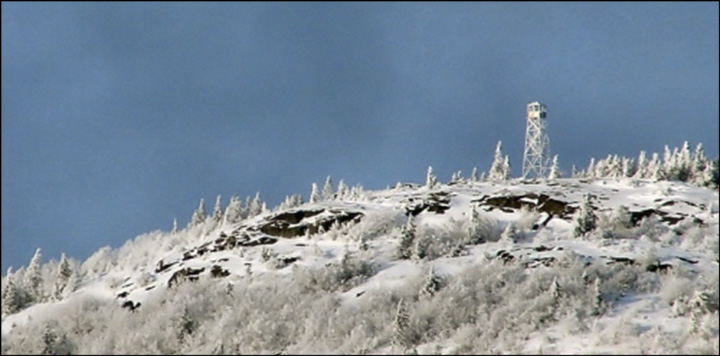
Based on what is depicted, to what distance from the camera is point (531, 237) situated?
37.8 m

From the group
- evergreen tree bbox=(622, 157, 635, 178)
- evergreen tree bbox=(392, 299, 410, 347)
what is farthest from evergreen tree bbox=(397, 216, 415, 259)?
evergreen tree bbox=(622, 157, 635, 178)

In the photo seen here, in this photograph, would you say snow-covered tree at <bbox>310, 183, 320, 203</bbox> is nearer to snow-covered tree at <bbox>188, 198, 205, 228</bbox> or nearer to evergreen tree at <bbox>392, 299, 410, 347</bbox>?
snow-covered tree at <bbox>188, 198, 205, 228</bbox>

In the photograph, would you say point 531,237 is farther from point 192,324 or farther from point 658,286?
point 192,324

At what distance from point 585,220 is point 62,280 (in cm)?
2942

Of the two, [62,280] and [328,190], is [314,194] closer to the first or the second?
[328,190]

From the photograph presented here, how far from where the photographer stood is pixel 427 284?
29.7 metres

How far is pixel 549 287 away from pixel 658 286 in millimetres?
4756

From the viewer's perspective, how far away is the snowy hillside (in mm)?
25484

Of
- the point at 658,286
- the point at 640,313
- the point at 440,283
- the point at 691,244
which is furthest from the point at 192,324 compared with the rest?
the point at 691,244

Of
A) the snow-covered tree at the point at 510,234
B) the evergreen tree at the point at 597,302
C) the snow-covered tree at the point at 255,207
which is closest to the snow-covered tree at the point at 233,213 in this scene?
the snow-covered tree at the point at 255,207

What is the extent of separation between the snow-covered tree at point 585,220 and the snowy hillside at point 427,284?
0.11 metres

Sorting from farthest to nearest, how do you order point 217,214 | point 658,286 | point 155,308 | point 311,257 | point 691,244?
1. point 217,214
2. point 311,257
3. point 691,244
4. point 155,308
5. point 658,286

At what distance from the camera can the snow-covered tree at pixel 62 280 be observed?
3471cm

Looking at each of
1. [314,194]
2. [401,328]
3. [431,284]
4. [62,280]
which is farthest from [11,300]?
[314,194]
